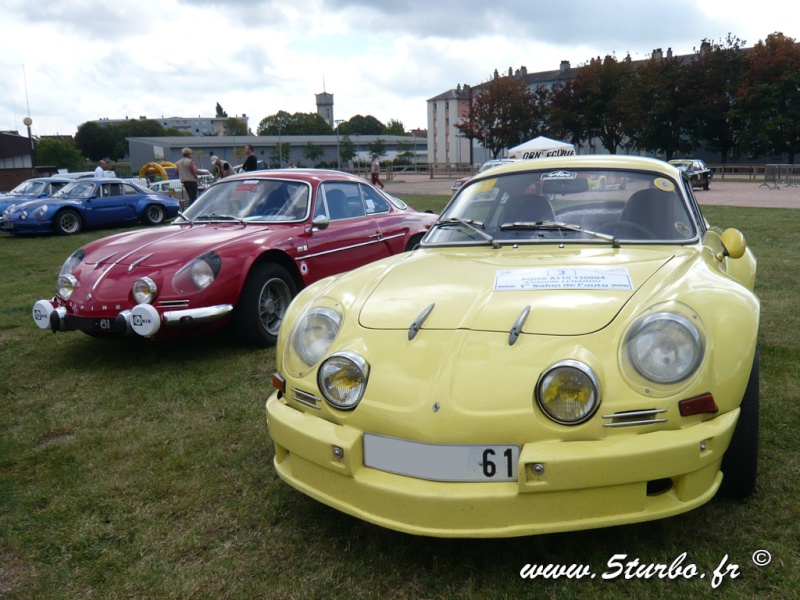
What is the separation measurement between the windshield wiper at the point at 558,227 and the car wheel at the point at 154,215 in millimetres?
14654

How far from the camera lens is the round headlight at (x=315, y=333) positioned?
272 centimetres

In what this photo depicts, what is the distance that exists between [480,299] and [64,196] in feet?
50.3

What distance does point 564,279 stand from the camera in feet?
A: 9.05

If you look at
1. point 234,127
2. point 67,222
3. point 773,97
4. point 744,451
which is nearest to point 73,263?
point 744,451

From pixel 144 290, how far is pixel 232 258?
67cm

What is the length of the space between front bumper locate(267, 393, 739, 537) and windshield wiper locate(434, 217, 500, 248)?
5.01ft

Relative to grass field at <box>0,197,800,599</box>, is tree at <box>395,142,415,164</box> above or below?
above

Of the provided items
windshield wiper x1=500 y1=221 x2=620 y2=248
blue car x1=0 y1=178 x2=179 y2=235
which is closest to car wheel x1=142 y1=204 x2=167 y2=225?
blue car x1=0 y1=178 x2=179 y2=235

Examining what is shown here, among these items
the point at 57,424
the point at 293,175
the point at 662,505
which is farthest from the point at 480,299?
the point at 293,175

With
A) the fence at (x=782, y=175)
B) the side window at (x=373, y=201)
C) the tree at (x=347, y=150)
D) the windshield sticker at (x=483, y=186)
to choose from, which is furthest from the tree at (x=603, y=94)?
the windshield sticker at (x=483, y=186)

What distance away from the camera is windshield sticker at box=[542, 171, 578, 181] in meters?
3.84

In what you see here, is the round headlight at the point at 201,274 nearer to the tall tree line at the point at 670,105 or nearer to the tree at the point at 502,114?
the tall tree line at the point at 670,105

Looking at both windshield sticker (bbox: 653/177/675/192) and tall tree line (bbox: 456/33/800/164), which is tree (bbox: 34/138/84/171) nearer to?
tall tree line (bbox: 456/33/800/164)

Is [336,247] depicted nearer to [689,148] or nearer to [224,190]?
[224,190]
